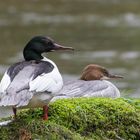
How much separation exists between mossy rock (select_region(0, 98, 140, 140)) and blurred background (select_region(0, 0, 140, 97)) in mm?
7455

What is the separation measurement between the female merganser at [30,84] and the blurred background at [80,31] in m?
7.71

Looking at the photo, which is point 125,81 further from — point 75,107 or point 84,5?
point 84,5

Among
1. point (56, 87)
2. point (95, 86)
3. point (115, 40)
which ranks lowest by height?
point (115, 40)

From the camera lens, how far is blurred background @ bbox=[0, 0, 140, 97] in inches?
725

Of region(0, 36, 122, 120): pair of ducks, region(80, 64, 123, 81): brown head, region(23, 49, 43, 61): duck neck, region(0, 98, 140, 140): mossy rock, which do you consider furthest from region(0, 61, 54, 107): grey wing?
region(80, 64, 123, 81): brown head

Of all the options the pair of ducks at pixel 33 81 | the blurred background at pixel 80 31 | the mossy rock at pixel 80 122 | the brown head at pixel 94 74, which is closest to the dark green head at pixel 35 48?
the pair of ducks at pixel 33 81

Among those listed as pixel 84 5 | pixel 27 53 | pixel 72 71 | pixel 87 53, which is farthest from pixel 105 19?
pixel 27 53

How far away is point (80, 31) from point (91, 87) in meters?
13.8

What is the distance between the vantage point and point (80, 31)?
23125 millimetres

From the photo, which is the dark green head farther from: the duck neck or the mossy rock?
the mossy rock

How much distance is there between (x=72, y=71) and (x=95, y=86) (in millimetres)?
8140

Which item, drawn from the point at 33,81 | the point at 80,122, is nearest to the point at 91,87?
the point at 80,122

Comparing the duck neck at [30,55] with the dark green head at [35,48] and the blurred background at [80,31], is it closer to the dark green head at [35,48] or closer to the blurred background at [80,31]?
the dark green head at [35,48]

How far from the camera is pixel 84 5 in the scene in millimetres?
28078
